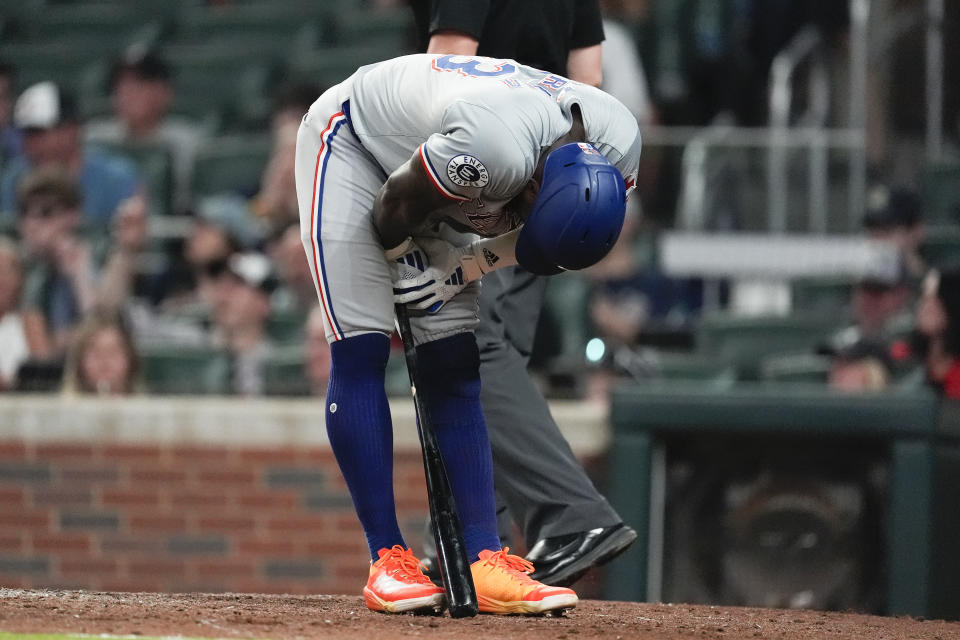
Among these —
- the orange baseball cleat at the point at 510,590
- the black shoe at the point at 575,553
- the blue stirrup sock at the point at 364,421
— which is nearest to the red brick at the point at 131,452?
the black shoe at the point at 575,553

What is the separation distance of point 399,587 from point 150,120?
231 inches

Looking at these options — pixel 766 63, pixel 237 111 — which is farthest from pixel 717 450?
pixel 237 111

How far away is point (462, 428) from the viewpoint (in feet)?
10.6

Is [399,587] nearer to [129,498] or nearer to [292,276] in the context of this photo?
[129,498]

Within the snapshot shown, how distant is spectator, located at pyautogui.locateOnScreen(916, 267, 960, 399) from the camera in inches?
221

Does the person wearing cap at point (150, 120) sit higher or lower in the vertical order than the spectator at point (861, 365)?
higher

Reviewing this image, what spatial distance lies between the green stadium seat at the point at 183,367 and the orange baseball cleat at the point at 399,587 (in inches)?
123

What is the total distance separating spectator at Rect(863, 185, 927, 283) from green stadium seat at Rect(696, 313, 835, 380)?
761 millimetres

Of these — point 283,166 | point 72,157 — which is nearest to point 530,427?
point 283,166

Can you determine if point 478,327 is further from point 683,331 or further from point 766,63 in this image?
point 766,63

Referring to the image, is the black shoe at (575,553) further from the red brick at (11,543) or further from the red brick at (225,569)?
the red brick at (11,543)

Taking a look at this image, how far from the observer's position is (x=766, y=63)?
8367 mm

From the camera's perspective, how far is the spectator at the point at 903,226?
6.92m

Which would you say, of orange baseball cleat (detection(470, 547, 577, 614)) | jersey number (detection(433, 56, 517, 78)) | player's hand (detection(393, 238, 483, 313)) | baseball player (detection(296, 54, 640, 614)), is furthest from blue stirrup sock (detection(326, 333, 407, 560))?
jersey number (detection(433, 56, 517, 78))
